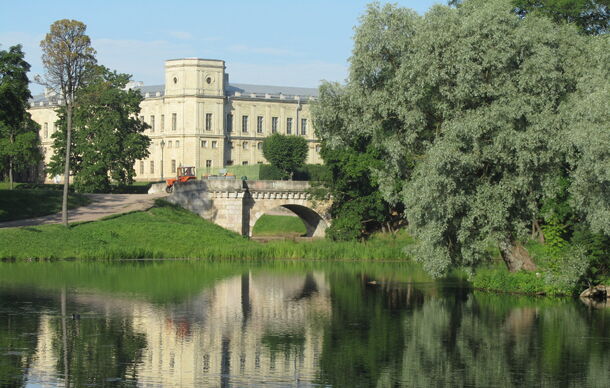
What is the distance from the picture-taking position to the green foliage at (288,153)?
339ft

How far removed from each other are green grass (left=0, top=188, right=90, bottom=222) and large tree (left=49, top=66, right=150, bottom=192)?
907 cm

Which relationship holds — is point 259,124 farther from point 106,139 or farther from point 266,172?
point 106,139

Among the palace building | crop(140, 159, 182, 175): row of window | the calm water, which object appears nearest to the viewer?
the calm water

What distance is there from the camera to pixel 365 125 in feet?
124

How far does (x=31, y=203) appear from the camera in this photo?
63031 mm

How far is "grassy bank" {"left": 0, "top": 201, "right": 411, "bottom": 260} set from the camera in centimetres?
5253

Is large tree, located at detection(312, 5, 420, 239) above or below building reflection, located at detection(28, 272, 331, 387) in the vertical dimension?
above

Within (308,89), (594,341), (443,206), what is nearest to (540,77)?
(443,206)

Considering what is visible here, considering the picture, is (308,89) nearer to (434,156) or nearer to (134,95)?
(134,95)

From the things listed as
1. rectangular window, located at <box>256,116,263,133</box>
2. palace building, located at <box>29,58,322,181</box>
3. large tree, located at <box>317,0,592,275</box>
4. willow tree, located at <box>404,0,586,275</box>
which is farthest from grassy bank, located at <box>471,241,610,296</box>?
rectangular window, located at <box>256,116,263,133</box>

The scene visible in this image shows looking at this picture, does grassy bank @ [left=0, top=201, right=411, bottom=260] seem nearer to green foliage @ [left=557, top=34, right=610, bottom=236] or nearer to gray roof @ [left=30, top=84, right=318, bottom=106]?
green foliage @ [left=557, top=34, right=610, bottom=236]

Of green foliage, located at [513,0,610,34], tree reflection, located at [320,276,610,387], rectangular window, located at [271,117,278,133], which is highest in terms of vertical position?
rectangular window, located at [271,117,278,133]

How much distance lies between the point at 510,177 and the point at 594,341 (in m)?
8.49

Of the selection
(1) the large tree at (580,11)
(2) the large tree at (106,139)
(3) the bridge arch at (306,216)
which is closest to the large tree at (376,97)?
(1) the large tree at (580,11)
